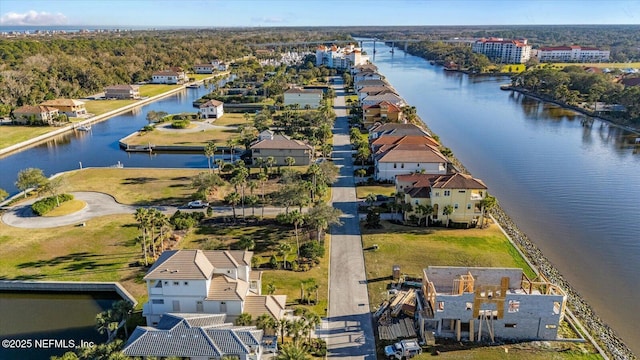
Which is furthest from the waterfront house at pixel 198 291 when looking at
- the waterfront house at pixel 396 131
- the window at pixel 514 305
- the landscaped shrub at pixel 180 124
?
the landscaped shrub at pixel 180 124

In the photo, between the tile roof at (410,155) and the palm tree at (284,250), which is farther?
the tile roof at (410,155)

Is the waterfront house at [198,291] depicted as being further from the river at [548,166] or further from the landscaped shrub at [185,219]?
the river at [548,166]

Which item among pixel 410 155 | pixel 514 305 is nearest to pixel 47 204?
pixel 410 155

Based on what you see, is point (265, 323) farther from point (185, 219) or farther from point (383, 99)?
point (383, 99)

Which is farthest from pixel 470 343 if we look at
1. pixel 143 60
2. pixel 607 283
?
pixel 143 60

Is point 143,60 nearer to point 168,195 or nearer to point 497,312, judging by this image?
point 168,195

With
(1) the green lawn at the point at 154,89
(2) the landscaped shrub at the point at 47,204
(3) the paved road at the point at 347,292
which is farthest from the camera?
(1) the green lawn at the point at 154,89

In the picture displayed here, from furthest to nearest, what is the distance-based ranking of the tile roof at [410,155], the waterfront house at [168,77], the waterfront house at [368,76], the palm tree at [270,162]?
the waterfront house at [168,77], the waterfront house at [368,76], the palm tree at [270,162], the tile roof at [410,155]
